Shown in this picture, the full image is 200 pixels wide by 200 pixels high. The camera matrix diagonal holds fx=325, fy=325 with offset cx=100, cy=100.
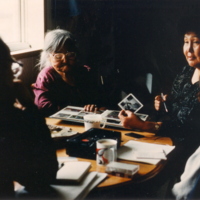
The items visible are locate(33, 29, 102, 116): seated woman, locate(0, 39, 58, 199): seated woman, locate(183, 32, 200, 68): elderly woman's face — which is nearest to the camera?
locate(0, 39, 58, 199): seated woman

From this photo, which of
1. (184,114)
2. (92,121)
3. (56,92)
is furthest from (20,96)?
(56,92)

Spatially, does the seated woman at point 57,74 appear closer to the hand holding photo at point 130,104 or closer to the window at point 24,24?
the window at point 24,24

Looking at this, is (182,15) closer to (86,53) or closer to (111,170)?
(86,53)

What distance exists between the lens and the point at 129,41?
8.98 feet

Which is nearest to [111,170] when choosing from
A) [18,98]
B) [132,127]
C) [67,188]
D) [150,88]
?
[67,188]

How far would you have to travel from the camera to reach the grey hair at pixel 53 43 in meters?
2.24

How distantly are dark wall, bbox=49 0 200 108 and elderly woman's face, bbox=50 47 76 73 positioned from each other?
51cm

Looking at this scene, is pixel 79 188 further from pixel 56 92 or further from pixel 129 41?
pixel 129 41

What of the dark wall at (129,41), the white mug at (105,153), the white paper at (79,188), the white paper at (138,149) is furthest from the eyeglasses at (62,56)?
the white paper at (79,188)

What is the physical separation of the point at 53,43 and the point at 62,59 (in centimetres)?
13

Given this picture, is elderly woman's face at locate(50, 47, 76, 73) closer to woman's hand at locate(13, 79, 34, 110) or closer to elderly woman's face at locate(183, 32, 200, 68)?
elderly woman's face at locate(183, 32, 200, 68)

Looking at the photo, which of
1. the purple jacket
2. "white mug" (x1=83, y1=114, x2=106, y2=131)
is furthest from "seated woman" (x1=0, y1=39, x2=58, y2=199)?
the purple jacket

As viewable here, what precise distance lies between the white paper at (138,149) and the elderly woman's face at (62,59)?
95 cm

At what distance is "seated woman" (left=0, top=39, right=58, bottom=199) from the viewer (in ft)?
3.12
